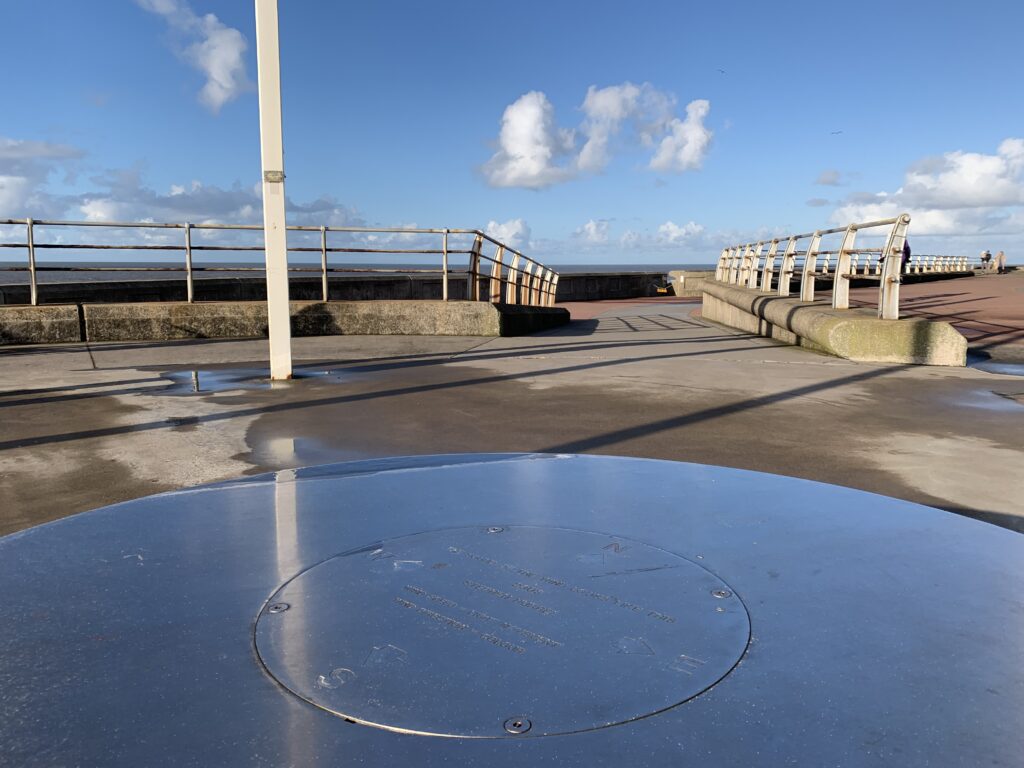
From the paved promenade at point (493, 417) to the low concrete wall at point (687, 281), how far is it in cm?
2554

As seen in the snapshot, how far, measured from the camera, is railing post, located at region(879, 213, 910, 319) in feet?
27.6

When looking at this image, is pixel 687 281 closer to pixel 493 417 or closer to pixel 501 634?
pixel 493 417

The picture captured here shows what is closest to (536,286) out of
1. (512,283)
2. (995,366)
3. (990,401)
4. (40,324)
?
(512,283)

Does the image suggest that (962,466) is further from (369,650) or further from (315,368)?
(315,368)

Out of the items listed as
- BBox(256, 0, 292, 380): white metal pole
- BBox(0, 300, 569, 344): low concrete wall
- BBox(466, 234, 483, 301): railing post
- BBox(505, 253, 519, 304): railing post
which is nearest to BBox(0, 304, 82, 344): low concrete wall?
BBox(0, 300, 569, 344): low concrete wall

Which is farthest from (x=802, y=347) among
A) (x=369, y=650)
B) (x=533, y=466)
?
(x=369, y=650)

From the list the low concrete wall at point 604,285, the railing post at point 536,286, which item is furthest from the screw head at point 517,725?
the low concrete wall at point 604,285

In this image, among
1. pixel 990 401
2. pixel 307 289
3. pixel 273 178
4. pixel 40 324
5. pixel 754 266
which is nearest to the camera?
pixel 990 401

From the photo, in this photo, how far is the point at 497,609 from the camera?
5.52ft

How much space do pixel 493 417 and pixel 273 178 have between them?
314 centimetres

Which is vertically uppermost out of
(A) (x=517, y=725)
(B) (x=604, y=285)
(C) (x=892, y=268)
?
(C) (x=892, y=268)

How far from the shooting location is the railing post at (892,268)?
842cm

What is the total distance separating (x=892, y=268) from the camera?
8.58 metres

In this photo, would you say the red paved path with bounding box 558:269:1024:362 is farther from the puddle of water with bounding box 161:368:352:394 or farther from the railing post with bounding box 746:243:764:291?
the puddle of water with bounding box 161:368:352:394
